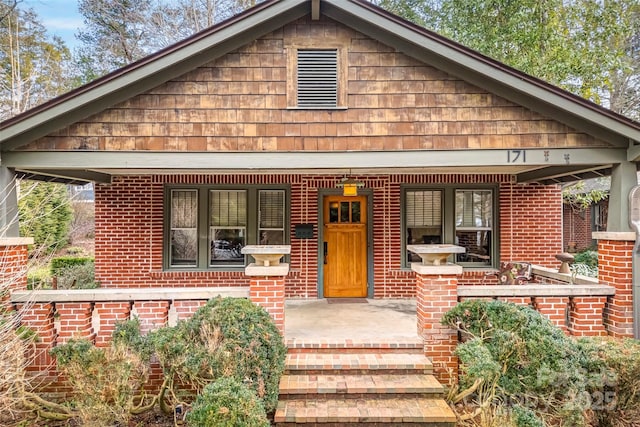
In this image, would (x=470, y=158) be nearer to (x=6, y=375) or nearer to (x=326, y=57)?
(x=326, y=57)

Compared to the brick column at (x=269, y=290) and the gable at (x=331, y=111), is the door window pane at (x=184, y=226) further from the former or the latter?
the brick column at (x=269, y=290)

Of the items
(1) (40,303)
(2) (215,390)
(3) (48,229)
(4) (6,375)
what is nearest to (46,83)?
(3) (48,229)

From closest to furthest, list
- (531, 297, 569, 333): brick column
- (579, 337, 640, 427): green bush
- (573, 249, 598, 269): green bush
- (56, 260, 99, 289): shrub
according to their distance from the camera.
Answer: (579, 337, 640, 427): green bush, (531, 297, 569, 333): brick column, (56, 260, 99, 289): shrub, (573, 249, 598, 269): green bush

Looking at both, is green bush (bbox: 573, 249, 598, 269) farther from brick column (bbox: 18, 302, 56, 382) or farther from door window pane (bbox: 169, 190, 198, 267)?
brick column (bbox: 18, 302, 56, 382)

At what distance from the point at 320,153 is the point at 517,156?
112 inches

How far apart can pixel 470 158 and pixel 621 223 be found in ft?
7.22

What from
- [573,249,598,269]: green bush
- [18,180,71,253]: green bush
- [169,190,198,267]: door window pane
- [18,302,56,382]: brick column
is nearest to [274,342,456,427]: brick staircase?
[18,302,56,382]: brick column

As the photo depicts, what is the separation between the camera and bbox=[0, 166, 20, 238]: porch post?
504 centimetres

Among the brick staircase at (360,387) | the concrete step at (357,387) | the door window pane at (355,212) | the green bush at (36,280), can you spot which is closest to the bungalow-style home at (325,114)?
the green bush at (36,280)

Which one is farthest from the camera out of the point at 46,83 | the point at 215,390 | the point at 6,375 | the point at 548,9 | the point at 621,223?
the point at 46,83

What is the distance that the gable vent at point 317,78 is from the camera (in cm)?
556

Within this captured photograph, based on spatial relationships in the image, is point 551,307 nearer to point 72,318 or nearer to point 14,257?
point 72,318

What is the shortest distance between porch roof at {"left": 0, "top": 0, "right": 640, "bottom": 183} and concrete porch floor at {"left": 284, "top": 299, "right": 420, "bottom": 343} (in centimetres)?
239

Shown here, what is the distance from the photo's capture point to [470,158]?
5.48 meters
